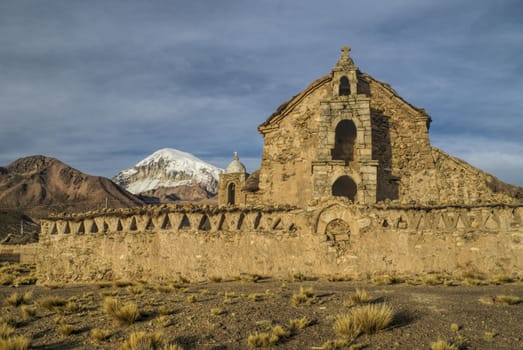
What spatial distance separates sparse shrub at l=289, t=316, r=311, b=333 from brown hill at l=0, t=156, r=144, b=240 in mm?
58151

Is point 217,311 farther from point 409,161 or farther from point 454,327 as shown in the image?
point 409,161

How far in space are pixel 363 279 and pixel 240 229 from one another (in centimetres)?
360

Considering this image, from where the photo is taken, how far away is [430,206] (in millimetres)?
11305

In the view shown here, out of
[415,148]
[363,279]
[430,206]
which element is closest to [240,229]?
[363,279]

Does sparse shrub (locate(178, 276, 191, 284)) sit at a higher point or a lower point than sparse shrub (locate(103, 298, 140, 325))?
higher

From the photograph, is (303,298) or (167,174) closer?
(303,298)

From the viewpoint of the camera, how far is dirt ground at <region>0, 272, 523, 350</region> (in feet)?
21.6

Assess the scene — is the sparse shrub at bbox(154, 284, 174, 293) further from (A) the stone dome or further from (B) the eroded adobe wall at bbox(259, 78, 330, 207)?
(A) the stone dome

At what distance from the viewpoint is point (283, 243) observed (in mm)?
11805

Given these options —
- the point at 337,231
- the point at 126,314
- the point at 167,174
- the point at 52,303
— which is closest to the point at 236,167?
the point at 337,231

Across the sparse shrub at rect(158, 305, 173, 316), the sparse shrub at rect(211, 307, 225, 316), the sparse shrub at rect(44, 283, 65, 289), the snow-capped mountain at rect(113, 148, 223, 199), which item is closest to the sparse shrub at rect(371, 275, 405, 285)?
the sparse shrub at rect(211, 307, 225, 316)

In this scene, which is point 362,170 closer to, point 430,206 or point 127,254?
point 430,206

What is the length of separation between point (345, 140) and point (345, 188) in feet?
7.12

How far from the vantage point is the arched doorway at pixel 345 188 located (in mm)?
18406
